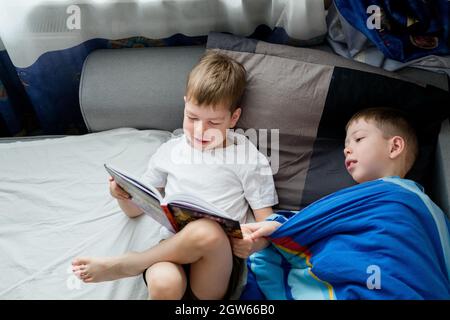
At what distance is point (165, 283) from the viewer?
3.02 ft

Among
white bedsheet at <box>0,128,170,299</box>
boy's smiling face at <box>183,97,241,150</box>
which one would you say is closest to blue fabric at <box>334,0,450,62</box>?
boy's smiling face at <box>183,97,241,150</box>

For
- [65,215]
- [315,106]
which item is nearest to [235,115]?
[315,106]

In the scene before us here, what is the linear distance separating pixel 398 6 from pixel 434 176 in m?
0.50

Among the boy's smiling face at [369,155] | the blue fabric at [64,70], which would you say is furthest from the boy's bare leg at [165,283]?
the blue fabric at [64,70]

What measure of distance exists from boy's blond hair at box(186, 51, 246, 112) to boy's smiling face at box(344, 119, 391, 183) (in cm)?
36

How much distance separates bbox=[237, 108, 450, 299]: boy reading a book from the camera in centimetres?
87

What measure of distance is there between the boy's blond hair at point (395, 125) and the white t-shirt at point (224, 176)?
31cm

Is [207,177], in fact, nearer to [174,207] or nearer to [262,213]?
[262,213]

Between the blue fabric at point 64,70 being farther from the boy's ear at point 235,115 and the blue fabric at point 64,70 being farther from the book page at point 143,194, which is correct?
the book page at point 143,194

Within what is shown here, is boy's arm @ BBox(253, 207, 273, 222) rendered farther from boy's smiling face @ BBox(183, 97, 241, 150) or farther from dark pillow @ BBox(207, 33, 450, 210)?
boy's smiling face @ BBox(183, 97, 241, 150)

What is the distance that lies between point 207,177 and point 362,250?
1.49 ft

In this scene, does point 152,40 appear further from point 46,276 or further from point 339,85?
point 46,276

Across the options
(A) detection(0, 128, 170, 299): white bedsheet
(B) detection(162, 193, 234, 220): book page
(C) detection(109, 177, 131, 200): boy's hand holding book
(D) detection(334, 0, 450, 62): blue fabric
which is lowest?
(A) detection(0, 128, 170, 299): white bedsheet
